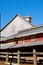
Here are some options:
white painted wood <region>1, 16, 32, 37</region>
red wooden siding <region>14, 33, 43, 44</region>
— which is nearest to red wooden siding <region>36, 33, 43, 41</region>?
red wooden siding <region>14, 33, 43, 44</region>

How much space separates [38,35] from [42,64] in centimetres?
754

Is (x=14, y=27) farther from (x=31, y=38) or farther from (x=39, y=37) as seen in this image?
(x=39, y=37)

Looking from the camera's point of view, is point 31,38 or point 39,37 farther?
point 31,38

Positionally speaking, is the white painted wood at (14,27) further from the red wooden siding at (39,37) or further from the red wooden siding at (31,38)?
the red wooden siding at (39,37)

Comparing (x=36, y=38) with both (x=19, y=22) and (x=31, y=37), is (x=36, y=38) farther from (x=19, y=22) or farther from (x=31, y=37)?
(x=19, y=22)

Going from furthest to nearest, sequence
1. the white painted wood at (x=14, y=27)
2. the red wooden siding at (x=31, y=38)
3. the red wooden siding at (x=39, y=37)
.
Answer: the white painted wood at (x=14, y=27) < the red wooden siding at (x=31, y=38) < the red wooden siding at (x=39, y=37)

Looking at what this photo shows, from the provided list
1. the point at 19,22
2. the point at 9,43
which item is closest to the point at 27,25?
the point at 19,22

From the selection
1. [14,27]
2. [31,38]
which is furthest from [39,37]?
[14,27]

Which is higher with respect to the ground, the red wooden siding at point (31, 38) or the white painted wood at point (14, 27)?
the white painted wood at point (14, 27)

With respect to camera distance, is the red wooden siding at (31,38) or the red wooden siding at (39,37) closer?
the red wooden siding at (39,37)

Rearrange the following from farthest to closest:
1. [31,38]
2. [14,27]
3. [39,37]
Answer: [14,27], [31,38], [39,37]

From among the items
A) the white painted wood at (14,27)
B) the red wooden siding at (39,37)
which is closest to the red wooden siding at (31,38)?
the red wooden siding at (39,37)

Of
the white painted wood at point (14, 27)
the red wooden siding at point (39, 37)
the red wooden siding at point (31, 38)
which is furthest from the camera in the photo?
the white painted wood at point (14, 27)

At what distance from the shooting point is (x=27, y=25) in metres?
37.5
